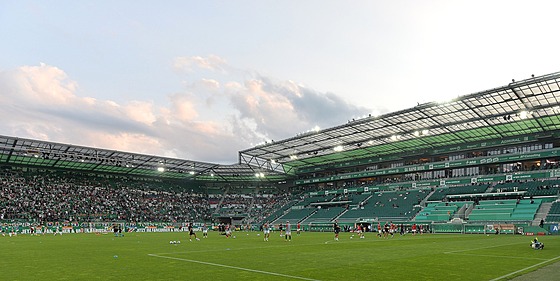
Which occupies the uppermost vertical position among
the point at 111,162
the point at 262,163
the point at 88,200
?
the point at 262,163

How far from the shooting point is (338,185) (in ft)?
311

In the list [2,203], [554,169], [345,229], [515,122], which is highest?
[515,122]

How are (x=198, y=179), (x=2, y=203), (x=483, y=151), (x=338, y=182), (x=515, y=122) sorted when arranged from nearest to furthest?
(x=515, y=122), (x=2, y=203), (x=483, y=151), (x=338, y=182), (x=198, y=179)

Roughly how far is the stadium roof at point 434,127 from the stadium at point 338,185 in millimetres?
248

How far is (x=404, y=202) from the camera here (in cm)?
7556

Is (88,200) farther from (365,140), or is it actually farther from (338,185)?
(365,140)

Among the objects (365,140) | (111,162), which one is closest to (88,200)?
(111,162)

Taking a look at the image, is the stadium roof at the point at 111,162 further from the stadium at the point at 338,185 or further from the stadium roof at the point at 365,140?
the stadium at the point at 338,185

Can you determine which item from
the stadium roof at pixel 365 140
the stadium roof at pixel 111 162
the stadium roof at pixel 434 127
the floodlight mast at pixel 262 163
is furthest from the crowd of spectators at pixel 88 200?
the stadium roof at pixel 434 127

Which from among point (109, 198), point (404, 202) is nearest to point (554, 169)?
point (404, 202)

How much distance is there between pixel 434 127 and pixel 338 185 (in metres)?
34.9

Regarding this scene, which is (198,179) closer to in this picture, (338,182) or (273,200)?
(273,200)

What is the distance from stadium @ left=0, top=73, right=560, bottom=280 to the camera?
49656 mm

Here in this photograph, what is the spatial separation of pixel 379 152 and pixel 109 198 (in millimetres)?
53845
